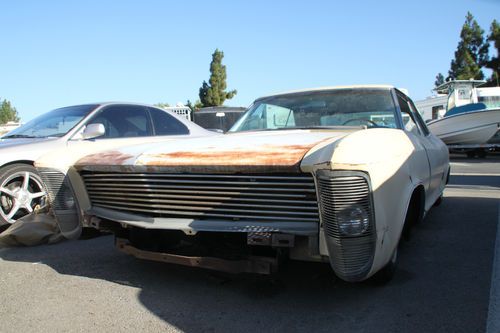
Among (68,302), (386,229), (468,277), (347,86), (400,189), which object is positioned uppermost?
(347,86)

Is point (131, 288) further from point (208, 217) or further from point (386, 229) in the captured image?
point (386, 229)

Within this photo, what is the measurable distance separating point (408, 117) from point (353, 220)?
243 centimetres

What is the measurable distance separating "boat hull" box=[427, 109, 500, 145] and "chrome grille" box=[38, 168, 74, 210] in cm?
1301

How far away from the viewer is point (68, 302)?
9.53ft

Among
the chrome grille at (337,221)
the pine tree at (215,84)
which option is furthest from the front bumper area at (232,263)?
the pine tree at (215,84)

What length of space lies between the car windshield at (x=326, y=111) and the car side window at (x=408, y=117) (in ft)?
0.78

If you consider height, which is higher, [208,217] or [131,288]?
[208,217]

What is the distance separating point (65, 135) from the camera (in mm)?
4941

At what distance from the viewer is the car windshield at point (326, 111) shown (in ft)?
12.8

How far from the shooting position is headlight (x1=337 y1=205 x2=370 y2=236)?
229 centimetres

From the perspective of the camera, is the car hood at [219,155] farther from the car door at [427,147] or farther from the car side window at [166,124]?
the car side window at [166,124]

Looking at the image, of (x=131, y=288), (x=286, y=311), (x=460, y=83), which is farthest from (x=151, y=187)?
(x=460, y=83)

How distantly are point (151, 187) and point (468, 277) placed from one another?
2385 mm

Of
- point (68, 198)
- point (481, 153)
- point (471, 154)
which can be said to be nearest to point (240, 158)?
point (68, 198)
